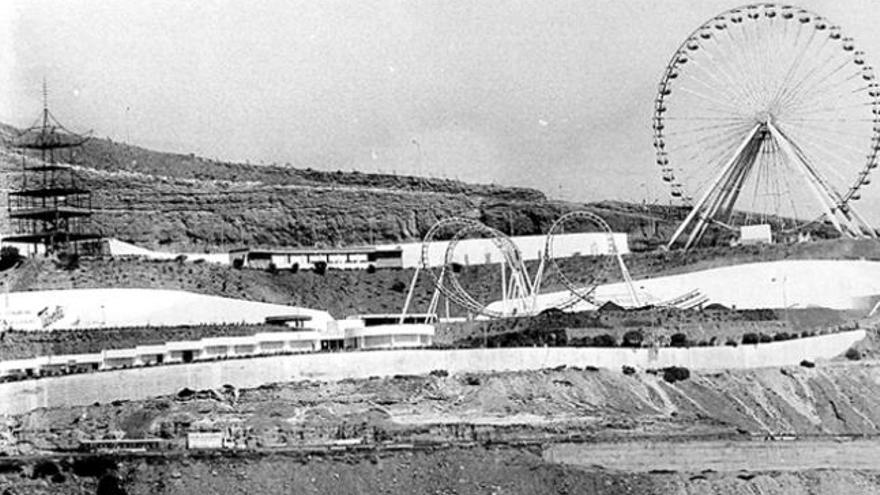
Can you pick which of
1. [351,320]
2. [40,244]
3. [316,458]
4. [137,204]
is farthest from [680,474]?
[137,204]

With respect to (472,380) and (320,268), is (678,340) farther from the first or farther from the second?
(320,268)

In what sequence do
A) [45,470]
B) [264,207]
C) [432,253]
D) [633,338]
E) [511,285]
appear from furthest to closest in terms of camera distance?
1. [264,207]
2. [432,253]
3. [511,285]
4. [633,338]
5. [45,470]

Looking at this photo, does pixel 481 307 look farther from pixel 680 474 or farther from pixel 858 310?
pixel 680 474

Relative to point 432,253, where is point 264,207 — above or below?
above

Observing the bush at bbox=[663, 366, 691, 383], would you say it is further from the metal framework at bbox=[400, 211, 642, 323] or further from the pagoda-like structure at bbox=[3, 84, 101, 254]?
the pagoda-like structure at bbox=[3, 84, 101, 254]

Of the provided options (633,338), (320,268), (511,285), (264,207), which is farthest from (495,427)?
(264,207)

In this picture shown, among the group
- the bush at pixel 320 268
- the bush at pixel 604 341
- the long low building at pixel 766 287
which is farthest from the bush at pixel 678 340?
the bush at pixel 320 268

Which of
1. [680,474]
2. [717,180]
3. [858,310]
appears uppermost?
[717,180]
